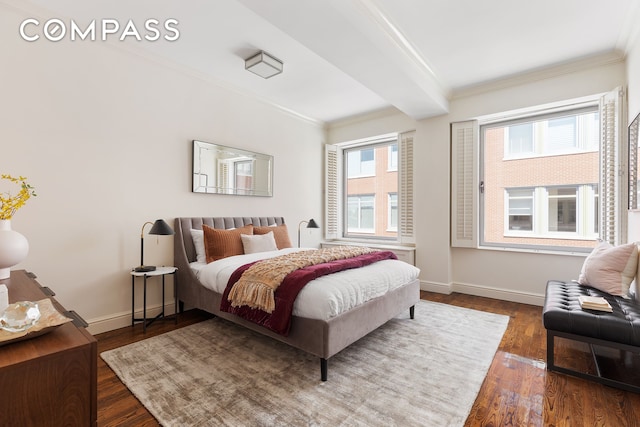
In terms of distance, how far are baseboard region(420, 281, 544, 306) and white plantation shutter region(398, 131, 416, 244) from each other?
2.40ft

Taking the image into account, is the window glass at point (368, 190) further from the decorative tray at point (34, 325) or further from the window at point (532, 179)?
the decorative tray at point (34, 325)

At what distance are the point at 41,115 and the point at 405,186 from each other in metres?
4.27

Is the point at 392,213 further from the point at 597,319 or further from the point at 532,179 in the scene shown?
the point at 597,319

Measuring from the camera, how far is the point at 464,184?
415cm

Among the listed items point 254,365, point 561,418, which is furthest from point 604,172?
point 254,365

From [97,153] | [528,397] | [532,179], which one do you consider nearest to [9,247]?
[97,153]

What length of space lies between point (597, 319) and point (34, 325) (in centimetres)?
297

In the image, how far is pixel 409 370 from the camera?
2176mm

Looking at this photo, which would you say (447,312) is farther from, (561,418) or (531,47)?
(531,47)

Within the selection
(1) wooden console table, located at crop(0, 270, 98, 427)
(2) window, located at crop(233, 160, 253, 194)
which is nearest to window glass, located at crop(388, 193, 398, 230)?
(2) window, located at crop(233, 160, 253, 194)

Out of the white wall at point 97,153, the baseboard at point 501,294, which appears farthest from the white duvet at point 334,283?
the baseboard at point 501,294

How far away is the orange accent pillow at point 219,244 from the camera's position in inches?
130

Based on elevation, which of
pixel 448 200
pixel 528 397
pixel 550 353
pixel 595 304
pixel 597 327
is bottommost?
pixel 528 397

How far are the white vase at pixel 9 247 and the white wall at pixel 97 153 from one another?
94cm
